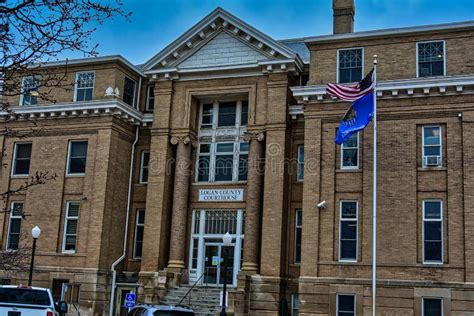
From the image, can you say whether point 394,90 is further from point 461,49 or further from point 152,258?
point 152,258

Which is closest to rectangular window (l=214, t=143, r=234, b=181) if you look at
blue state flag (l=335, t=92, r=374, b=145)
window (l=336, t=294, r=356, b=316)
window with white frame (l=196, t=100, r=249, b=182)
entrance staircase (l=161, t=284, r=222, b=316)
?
window with white frame (l=196, t=100, r=249, b=182)

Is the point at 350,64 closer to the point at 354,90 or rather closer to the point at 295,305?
the point at 354,90

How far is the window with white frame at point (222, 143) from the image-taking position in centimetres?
3056

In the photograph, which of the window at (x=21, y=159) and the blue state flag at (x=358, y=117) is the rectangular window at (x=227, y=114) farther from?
the window at (x=21, y=159)

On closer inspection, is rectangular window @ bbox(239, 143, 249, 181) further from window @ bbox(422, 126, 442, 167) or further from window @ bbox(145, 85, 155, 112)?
window @ bbox(422, 126, 442, 167)

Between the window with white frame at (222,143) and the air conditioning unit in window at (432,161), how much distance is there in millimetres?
8781

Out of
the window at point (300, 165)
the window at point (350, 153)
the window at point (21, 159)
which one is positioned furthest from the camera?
the window at point (21, 159)

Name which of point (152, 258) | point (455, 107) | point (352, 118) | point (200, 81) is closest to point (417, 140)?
point (455, 107)

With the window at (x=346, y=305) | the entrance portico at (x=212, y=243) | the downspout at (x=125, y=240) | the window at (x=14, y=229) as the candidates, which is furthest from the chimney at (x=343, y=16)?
the window at (x=14, y=229)

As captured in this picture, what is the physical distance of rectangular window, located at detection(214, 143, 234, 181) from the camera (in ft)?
101

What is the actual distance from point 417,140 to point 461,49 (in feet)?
13.3

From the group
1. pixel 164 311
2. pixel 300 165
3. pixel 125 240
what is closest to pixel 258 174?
pixel 300 165

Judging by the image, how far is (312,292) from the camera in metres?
25.0

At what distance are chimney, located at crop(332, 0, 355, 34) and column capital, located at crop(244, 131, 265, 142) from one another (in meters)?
6.17
